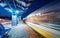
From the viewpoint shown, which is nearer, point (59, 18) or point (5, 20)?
point (59, 18)

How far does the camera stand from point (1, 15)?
22.8 meters

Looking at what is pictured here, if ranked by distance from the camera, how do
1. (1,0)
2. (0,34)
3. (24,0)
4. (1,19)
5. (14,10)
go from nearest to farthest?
(0,34)
(24,0)
(1,0)
(14,10)
(1,19)

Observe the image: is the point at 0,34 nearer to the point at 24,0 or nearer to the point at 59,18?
the point at 59,18

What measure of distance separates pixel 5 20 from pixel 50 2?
17.0 m

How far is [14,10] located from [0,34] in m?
9.96

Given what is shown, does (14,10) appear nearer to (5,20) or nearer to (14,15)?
(14,15)

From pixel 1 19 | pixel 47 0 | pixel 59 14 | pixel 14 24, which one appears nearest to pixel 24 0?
pixel 47 0

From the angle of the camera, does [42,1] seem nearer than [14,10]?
Yes

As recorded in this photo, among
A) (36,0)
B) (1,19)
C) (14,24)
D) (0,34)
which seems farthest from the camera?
(1,19)

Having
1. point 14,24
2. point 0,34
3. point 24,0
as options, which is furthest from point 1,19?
point 0,34

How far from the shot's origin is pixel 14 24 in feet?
53.2

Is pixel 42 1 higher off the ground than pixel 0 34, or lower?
higher

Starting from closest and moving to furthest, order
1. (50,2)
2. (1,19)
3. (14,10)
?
(50,2) < (14,10) < (1,19)

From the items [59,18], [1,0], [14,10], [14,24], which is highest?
[1,0]
